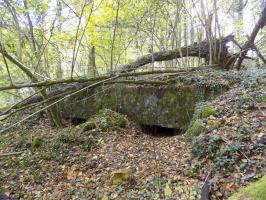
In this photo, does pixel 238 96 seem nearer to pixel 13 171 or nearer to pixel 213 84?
pixel 213 84

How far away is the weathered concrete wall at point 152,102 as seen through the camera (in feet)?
20.4

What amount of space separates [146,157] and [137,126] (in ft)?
7.06

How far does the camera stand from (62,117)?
27.9 ft

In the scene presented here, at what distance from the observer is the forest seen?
3.46 meters

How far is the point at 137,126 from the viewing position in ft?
22.7

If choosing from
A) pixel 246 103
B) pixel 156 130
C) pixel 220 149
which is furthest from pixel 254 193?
pixel 156 130

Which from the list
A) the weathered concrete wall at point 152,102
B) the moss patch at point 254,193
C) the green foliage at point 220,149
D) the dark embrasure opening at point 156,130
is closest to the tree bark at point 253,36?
the weathered concrete wall at point 152,102

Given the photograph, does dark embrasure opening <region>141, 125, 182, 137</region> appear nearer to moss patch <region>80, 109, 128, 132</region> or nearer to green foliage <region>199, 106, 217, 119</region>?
moss patch <region>80, 109, 128, 132</region>

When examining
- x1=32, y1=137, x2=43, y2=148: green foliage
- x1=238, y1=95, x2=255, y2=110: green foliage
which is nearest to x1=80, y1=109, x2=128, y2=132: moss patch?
x1=32, y1=137, x2=43, y2=148: green foliage

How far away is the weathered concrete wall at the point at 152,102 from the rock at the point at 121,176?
252 cm

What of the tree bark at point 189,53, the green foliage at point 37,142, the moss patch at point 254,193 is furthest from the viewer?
the tree bark at point 189,53

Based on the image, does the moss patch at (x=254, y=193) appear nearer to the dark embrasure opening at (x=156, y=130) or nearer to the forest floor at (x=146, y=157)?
the forest floor at (x=146, y=157)

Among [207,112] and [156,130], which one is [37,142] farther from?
[207,112]

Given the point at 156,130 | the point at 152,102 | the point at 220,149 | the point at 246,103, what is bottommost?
the point at 156,130
